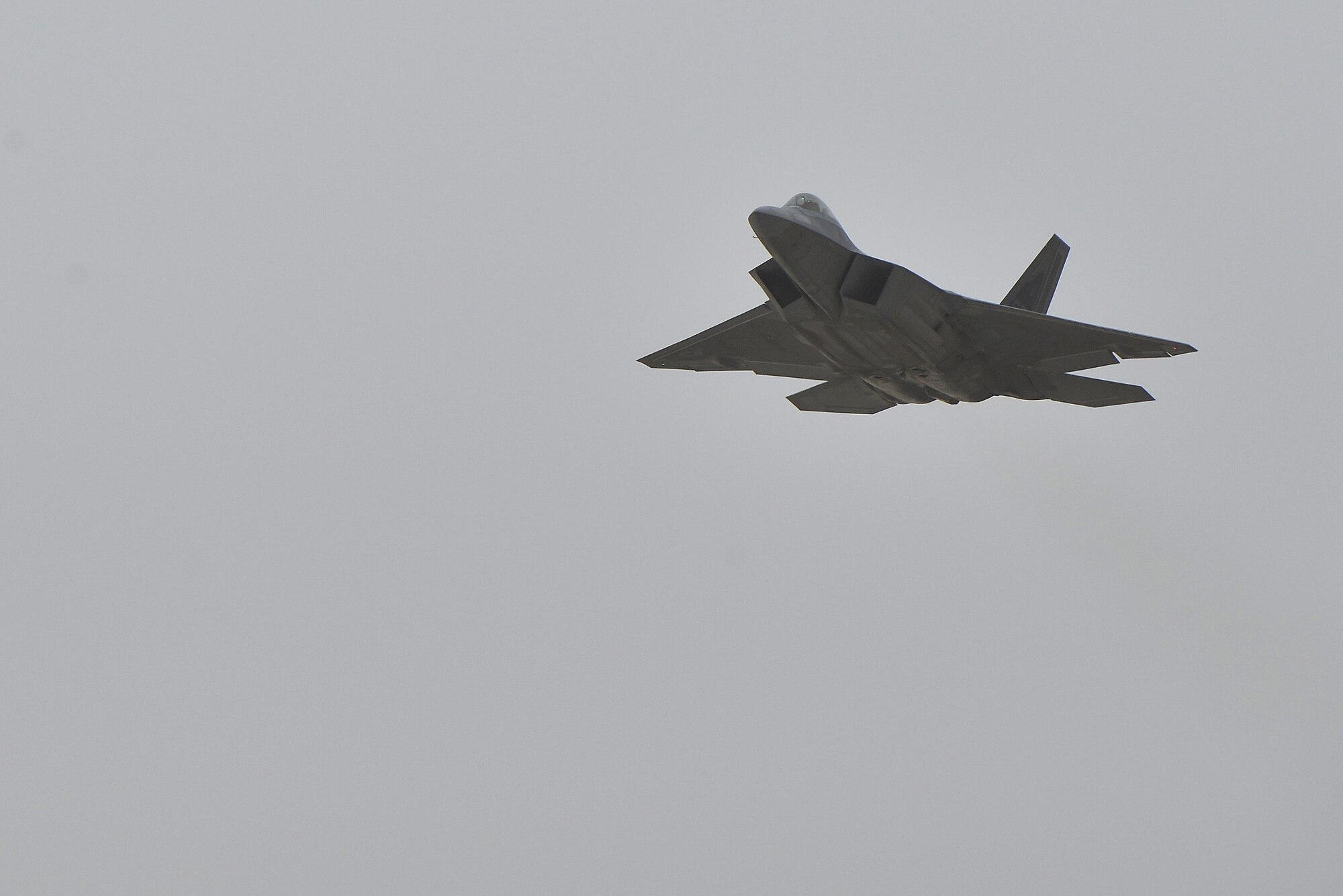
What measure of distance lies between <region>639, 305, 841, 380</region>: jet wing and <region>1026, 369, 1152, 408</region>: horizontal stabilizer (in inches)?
190

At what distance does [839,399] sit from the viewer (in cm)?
3378

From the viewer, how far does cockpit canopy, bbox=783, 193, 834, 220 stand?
28625 millimetres

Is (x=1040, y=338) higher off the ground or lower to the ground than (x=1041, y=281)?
lower

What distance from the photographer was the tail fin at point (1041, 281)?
32.6 meters

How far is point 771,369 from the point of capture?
32875mm

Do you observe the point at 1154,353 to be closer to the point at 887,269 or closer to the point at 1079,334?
the point at 1079,334

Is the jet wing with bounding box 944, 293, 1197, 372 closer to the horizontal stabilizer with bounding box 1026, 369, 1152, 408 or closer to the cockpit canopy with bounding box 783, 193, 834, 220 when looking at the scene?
the horizontal stabilizer with bounding box 1026, 369, 1152, 408

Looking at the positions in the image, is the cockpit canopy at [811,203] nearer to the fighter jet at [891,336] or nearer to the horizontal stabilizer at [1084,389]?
the fighter jet at [891,336]

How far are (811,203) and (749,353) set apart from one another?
493cm

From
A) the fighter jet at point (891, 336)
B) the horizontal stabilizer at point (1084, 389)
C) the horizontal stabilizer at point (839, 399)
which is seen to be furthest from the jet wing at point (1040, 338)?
the horizontal stabilizer at point (839, 399)

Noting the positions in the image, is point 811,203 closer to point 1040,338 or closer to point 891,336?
point 891,336

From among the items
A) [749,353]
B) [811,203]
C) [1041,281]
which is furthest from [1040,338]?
[749,353]

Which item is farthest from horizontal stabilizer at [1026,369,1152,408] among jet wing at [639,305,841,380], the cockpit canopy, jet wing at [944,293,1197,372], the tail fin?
the cockpit canopy

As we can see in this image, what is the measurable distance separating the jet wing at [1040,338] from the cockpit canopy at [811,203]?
3193mm
